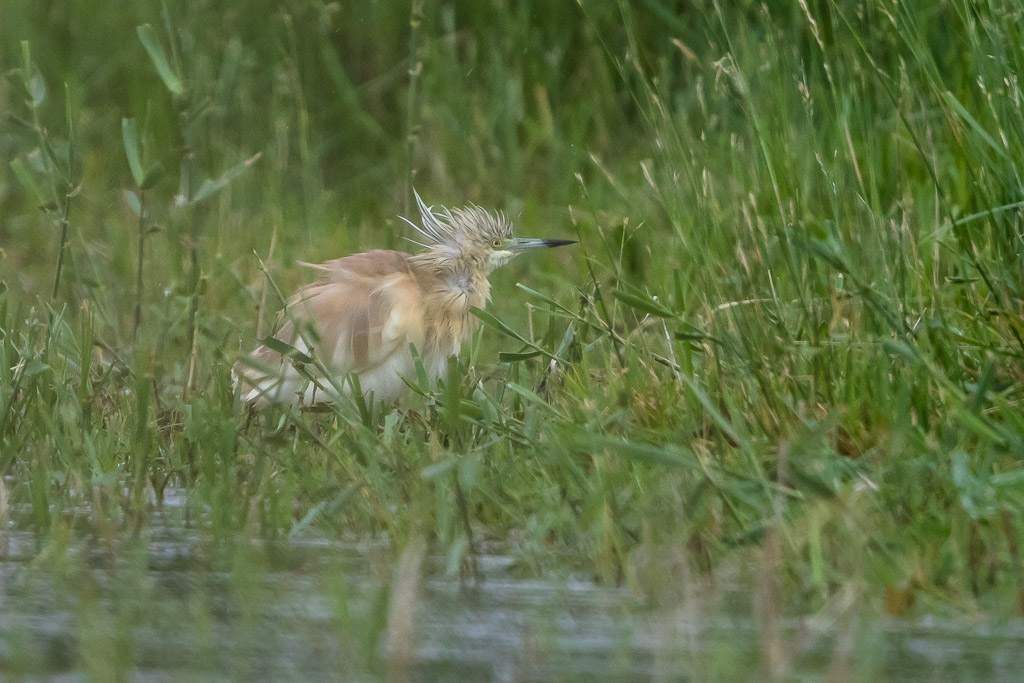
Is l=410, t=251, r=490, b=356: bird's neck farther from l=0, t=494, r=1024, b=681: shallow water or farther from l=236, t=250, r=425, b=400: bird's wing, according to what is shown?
l=0, t=494, r=1024, b=681: shallow water

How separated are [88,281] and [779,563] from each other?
2767 mm

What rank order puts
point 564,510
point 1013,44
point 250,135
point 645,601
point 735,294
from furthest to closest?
point 250,135, point 735,294, point 1013,44, point 564,510, point 645,601

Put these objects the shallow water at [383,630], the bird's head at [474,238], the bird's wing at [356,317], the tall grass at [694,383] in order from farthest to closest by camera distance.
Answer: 1. the bird's head at [474,238]
2. the bird's wing at [356,317]
3. the tall grass at [694,383]
4. the shallow water at [383,630]

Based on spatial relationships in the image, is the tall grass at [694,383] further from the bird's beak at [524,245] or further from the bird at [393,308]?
the bird's beak at [524,245]

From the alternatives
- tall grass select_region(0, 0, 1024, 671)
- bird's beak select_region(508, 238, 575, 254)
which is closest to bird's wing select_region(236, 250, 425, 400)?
tall grass select_region(0, 0, 1024, 671)

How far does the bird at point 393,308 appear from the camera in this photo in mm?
4680

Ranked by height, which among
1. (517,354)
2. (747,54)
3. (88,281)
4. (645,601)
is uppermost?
(747,54)

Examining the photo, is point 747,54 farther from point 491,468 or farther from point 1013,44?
point 491,468

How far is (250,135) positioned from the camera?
8414 millimetres

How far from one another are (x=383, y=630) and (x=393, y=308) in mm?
2244

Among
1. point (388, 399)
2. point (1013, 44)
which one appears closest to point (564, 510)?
point (388, 399)

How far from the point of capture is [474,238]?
530cm

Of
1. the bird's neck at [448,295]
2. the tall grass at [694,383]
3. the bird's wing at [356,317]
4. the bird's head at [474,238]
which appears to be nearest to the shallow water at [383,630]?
the tall grass at [694,383]

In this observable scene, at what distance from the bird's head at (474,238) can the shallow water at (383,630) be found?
7.37 ft
